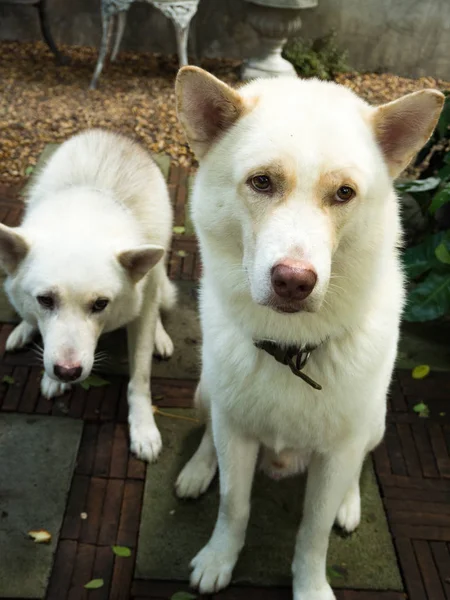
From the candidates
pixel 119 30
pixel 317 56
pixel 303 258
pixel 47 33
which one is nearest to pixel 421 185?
pixel 303 258

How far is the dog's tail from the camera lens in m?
3.53

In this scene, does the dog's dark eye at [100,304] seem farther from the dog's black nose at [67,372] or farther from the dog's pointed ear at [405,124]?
the dog's pointed ear at [405,124]

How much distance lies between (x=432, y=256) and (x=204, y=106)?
84.0 inches

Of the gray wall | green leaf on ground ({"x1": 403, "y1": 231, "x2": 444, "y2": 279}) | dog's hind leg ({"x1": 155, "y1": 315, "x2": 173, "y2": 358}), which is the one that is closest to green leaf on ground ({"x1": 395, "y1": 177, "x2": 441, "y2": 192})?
green leaf on ground ({"x1": 403, "y1": 231, "x2": 444, "y2": 279})

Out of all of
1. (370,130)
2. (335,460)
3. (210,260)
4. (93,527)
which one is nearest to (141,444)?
(93,527)

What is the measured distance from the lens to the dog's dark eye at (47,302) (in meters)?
2.60

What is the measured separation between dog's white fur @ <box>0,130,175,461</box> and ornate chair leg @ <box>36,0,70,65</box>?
3659 millimetres

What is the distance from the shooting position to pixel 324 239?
1.59 metres

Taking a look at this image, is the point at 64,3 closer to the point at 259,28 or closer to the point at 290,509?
the point at 259,28

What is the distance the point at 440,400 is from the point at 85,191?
2182mm

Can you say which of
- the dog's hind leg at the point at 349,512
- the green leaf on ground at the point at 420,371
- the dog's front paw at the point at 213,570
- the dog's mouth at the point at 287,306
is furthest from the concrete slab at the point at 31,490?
the green leaf on ground at the point at 420,371

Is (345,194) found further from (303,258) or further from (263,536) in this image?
(263,536)

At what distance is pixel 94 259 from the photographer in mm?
2633

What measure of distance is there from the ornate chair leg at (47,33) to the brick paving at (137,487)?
4.21m
